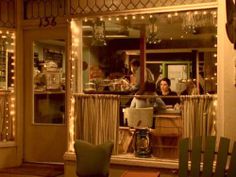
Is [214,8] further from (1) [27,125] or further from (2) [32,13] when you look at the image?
(1) [27,125]

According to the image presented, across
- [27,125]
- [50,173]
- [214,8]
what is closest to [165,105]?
[214,8]

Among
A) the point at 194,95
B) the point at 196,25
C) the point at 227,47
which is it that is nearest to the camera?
the point at 227,47

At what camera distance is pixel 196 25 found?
220 inches

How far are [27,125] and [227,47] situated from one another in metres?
3.58

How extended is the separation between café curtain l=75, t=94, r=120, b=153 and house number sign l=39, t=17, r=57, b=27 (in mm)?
1431

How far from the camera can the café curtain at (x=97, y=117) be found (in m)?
5.64

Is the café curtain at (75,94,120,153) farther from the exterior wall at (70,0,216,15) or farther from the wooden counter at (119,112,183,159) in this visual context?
the exterior wall at (70,0,216,15)

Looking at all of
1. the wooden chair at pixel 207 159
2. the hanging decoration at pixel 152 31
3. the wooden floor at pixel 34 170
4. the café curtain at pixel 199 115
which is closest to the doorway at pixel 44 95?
the wooden floor at pixel 34 170

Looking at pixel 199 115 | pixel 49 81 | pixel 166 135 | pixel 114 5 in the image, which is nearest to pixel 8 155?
Answer: pixel 49 81

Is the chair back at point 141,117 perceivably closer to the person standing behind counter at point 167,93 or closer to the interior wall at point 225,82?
the person standing behind counter at point 167,93

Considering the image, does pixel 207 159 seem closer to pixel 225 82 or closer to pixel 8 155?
pixel 225 82

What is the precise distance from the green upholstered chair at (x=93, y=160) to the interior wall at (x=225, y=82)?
4.33 feet

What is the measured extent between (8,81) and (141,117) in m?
2.49

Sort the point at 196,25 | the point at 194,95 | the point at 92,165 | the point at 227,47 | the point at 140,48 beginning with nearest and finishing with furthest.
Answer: the point at 92,165, the point at 227,47, the point at 194,95, the point at 196,25, the point at 140,48
